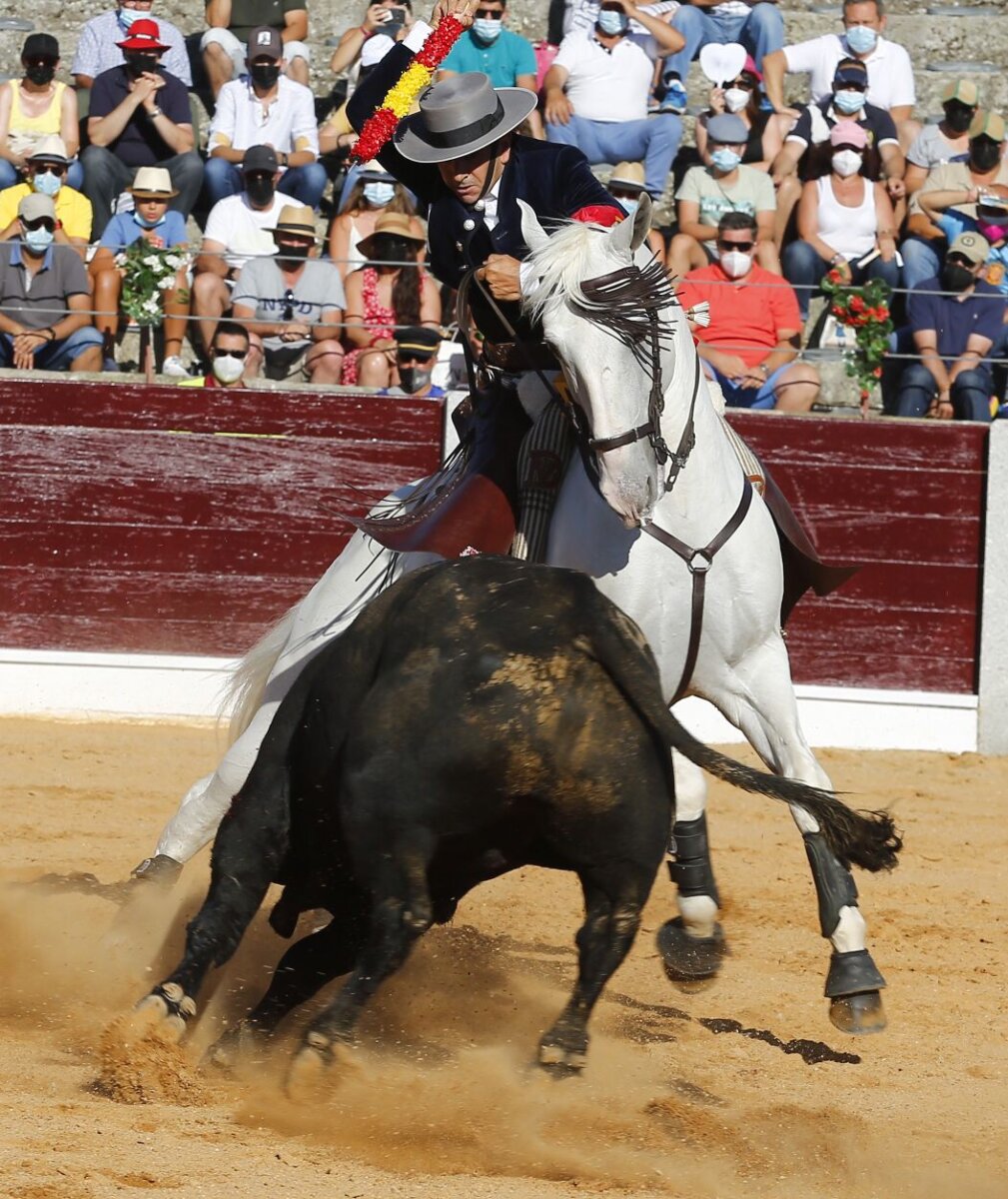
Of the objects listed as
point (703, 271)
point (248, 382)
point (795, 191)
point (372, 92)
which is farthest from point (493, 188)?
point (795, 191)

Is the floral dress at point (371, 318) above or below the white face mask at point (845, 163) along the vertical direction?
below

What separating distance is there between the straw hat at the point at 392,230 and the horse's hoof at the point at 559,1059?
22.5 ft

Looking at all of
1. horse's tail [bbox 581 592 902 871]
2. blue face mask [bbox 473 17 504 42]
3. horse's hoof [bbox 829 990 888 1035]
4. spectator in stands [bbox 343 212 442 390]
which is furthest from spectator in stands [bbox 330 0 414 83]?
horse's tail [bbox 581 592 902 871]

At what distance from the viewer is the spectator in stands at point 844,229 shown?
34.0 feet

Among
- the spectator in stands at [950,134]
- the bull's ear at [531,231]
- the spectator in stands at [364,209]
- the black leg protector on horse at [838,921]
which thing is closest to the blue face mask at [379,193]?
the spectator in stands at [364,209]

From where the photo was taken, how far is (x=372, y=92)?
5.14 meters

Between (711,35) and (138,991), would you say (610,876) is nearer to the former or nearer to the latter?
(138,991)

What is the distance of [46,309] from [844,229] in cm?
465

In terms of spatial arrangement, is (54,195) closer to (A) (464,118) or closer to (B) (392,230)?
(B) (392,230)

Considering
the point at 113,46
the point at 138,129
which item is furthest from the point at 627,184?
the point at 113,46

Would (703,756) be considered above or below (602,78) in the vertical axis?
below

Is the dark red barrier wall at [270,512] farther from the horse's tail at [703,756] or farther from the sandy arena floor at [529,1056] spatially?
the horse's tail at [703,756]

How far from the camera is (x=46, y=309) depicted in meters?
9.16

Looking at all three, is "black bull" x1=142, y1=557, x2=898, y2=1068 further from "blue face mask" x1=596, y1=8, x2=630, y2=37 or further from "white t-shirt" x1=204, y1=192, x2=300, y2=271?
"blue face mask" x1=596, y1=8, x2=630, y2=37
